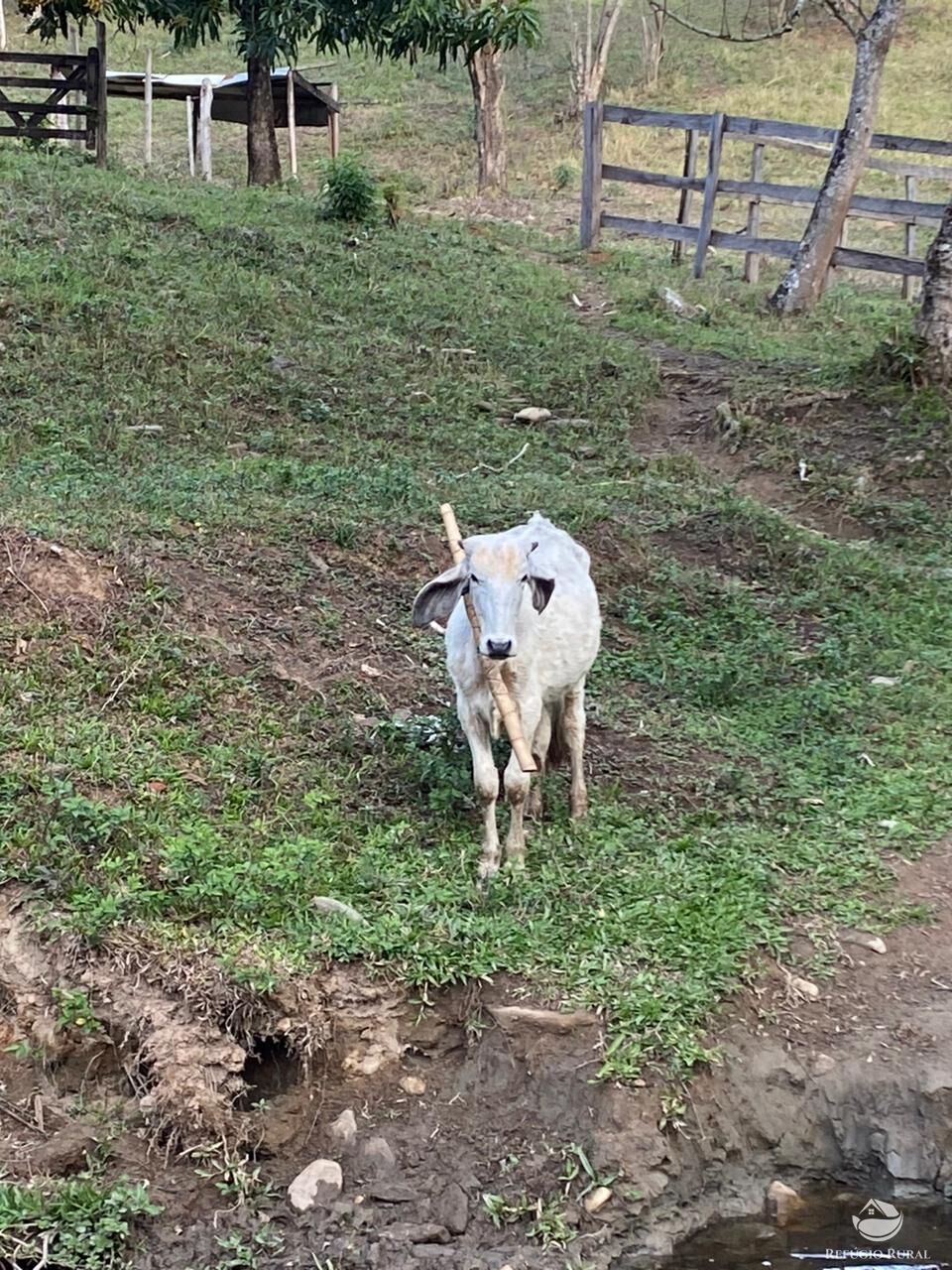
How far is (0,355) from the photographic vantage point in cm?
1087

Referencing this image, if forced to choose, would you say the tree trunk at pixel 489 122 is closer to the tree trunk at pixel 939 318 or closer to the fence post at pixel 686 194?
the fence post at pixel 686 194

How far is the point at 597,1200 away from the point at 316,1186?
88cm

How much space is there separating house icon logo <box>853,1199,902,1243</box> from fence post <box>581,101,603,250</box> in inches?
590

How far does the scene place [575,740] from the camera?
6289 millimetres

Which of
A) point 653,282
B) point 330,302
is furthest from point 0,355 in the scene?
point 653,282

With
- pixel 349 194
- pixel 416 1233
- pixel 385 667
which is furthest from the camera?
pixel 349 194

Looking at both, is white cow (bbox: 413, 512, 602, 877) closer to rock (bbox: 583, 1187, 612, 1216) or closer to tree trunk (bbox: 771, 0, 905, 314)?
rock (bbox: 583, 1187, 612, 1216)

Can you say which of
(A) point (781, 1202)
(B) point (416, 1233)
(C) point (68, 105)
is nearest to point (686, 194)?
(C) point (68, 105)

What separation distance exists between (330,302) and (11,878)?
31.1 feet

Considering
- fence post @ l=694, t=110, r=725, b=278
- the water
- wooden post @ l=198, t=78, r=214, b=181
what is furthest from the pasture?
wooden post @ l=198, t=78, r=214, b=181

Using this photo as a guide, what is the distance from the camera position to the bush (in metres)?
16.3

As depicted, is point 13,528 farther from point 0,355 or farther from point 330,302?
point 330,302

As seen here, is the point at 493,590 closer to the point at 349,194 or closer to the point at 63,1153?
the point at 63,1153

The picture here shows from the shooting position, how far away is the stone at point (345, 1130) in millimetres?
4508
